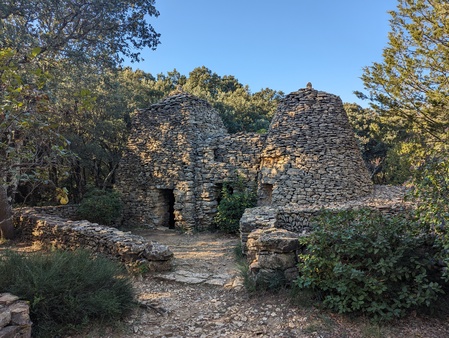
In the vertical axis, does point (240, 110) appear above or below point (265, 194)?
above

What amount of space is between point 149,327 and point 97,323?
22.6 inches

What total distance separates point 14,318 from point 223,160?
26.7 feet

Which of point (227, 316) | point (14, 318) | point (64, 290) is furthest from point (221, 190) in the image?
point (14, 318)

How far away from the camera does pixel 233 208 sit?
925 centimetres

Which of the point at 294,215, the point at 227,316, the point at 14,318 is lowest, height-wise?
the point at 227,316

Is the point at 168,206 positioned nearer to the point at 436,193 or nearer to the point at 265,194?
the point at 265,194

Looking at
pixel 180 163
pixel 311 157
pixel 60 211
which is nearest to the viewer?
pixel 311 157

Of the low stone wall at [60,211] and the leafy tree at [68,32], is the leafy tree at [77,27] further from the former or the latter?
the low stone wall at [60,211]

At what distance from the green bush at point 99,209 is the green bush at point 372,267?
7670mm

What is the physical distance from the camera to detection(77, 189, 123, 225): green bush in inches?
368

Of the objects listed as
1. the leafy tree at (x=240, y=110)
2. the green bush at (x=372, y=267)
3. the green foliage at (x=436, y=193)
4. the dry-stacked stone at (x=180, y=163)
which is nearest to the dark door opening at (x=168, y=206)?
the dry-stacked stone at (x=180, y=163)

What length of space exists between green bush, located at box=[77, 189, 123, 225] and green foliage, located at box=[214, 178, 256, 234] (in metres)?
3.58

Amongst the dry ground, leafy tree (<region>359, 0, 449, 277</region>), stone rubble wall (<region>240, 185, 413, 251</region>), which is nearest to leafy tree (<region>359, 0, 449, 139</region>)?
leafy tree (<region>359, 0, 449, 277</region>)

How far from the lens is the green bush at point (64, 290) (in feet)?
9.73
